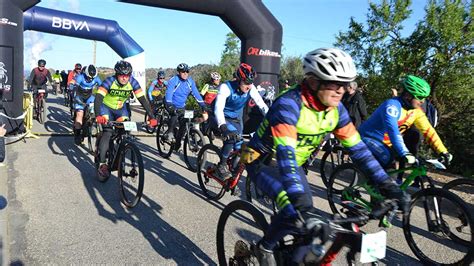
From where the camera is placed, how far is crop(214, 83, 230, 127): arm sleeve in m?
5.35

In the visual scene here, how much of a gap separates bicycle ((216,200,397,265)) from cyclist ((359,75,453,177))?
6.71 feet

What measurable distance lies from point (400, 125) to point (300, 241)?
2757mm

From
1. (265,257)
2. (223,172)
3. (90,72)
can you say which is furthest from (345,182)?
(90,72)

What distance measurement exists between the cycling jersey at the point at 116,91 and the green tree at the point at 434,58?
7.85 metres

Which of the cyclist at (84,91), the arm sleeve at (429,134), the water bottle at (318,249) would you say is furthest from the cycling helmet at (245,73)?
the cyclist at (84,91)

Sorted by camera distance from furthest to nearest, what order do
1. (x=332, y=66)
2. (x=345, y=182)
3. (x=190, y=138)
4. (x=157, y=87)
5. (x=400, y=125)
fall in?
1. (x=157, y=87)
2. (x=190, y=138)
3. (x=345, y=182)
4. (x=400, y=125)
5. (x=332, y=66)

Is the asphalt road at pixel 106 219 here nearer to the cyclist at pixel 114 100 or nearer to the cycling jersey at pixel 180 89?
the cyclist at pixel 114 100

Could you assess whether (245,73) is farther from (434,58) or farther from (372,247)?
(434,58)

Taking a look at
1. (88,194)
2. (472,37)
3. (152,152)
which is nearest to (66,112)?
(152,152)

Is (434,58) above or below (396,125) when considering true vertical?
above

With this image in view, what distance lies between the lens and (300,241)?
8.49ft

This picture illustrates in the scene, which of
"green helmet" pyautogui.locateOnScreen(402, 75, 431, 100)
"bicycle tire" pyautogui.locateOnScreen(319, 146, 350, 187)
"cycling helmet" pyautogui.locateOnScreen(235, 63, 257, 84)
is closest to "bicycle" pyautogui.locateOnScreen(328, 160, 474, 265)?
"green helmet" pyautogui.locateOnScreen(402, 75, 431, 100)

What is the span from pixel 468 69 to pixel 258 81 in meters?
5.68

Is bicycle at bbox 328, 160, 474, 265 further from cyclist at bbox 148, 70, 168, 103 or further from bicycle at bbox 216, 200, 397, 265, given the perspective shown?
cyclist at bbox 148, 70, 168, 103
